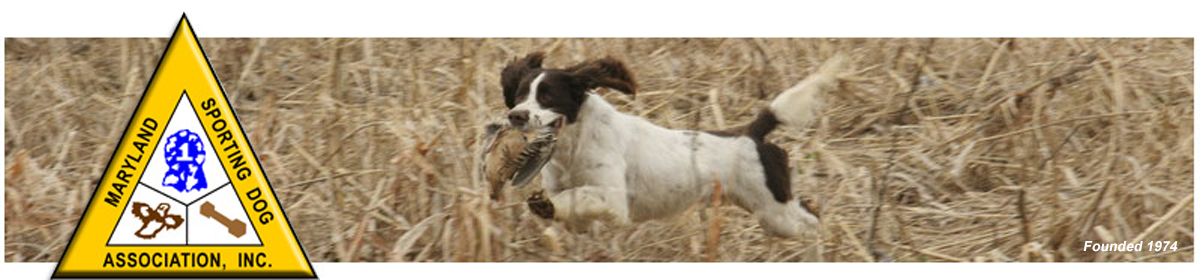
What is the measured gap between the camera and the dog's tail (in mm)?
7020

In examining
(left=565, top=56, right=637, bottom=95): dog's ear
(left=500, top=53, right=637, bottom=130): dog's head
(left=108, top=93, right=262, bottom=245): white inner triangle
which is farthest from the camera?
(left=565, top=56, right=637, bottom=95): dog's ear

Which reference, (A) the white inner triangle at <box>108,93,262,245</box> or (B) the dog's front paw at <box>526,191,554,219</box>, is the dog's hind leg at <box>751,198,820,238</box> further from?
(A) the white inner triangle at <box>108,93,262,245</box>

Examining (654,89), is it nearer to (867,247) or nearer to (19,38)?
(867,247)

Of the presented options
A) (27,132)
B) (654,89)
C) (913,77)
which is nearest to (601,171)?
(654,89)

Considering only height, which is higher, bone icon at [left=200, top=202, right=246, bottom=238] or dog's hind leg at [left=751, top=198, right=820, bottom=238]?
bone icon at [left=200, top=202, right=246, bottom=238]

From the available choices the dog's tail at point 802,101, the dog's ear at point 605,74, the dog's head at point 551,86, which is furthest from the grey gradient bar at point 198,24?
the dog's tail at point 802,101

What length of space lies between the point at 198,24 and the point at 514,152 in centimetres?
139

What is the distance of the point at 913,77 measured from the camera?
7062 millimetres

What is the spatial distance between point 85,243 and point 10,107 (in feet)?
3.22

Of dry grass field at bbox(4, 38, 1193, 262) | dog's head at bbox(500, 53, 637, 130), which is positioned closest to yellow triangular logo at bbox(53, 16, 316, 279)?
dry grass field at bbox(4, 38, 1193, 262)

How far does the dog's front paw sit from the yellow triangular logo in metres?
1.04

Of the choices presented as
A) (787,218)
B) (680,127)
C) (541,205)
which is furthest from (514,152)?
(787,218)

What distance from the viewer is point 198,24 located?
6.95 meters

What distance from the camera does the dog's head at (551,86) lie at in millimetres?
6820
